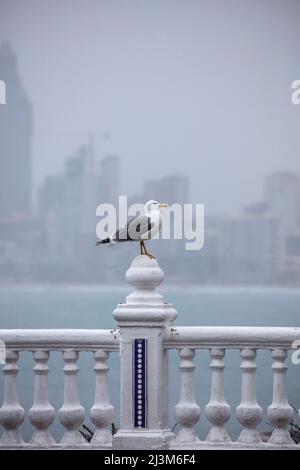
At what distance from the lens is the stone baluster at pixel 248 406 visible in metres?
7.32

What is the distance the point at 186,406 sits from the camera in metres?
7.38

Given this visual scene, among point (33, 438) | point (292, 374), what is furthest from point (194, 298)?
point (33, 438)

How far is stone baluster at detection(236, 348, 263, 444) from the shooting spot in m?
7.32

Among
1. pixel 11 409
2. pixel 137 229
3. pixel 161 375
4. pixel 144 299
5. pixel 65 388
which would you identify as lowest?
pixel 11 409

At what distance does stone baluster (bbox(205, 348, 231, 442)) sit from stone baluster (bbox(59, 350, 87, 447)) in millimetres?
859

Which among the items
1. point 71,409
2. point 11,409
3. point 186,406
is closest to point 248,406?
point 186,406

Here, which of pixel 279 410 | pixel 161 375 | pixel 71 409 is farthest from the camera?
pixel 71 409

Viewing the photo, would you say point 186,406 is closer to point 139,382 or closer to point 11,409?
point 139,382

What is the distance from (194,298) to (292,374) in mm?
15126

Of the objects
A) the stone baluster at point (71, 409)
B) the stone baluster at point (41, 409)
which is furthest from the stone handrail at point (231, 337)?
the stone baluster at point (41, 409)

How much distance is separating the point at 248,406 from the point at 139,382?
28.4 inches

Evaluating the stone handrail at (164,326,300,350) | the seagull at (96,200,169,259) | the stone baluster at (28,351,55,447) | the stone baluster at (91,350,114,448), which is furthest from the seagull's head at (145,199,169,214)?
the stone baluster at (28,351,55,447)

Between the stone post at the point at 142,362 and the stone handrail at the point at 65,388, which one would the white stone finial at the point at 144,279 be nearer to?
the stone post at the point at 142,362
